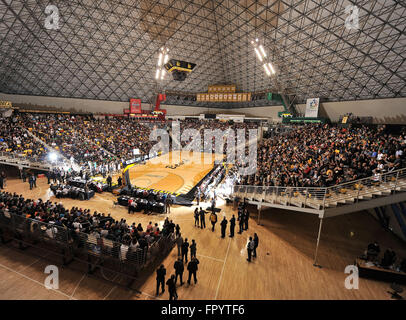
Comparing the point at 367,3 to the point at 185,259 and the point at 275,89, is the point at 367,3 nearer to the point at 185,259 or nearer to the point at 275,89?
the point at 275,89

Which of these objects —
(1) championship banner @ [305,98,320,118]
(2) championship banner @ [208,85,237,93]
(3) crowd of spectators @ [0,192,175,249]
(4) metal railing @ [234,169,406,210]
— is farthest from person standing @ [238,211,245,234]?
(2) championship banner @ [208,85,237,93]

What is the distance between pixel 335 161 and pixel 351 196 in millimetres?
4259

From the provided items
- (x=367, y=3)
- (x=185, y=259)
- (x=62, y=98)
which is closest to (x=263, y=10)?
(x=367, y=3)

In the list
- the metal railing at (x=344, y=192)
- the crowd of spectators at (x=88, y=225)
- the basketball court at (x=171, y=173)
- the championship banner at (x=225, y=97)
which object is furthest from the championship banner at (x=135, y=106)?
the metal railing at (x=344, y=192)

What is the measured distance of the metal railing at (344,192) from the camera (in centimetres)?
834

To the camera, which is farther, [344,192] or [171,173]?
[171,173]

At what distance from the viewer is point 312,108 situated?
30219 mm

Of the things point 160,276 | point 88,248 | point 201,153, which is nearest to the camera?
point 160,276

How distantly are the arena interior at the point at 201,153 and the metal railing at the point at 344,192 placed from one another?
0.31 feet

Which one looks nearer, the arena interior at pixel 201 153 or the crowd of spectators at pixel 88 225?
the arena interior at pixel 201 153
